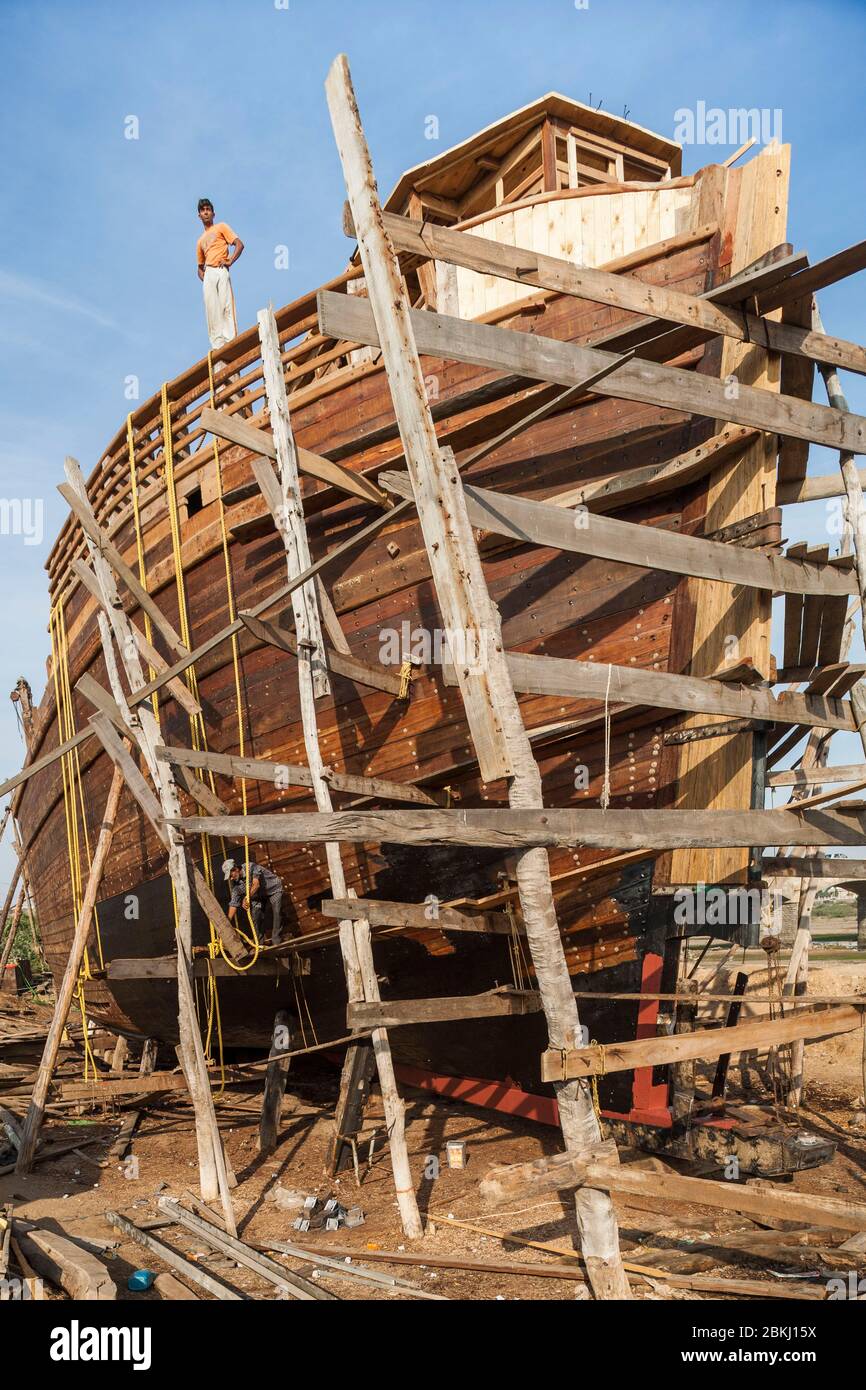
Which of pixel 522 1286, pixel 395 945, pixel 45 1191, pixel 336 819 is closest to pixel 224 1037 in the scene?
pixel 45 1191

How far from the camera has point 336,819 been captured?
394cm

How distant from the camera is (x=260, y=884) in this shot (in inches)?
285

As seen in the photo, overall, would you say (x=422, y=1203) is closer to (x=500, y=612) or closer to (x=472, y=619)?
(x=500, y=612)

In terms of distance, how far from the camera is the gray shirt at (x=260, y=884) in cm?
708

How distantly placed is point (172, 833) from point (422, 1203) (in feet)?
9.23

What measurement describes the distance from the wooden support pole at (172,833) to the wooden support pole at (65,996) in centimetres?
98

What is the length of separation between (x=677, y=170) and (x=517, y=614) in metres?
7.34

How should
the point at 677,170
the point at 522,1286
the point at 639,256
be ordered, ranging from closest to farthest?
the point at 522,1286, the point at 639,256, the point at 677,170

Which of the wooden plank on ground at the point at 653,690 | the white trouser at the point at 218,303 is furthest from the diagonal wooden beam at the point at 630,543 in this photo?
the white trouser at the point at 218,303

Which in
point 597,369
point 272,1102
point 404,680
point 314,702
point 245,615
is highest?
point 597,369

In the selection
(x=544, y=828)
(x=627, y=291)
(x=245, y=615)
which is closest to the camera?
(x=544, y=828)

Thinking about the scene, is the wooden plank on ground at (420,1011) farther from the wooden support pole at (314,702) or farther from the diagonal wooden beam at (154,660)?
the diagonal wooden beam at (154,660)

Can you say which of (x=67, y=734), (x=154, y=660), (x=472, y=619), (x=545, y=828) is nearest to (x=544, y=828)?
(x=545, y=828)
